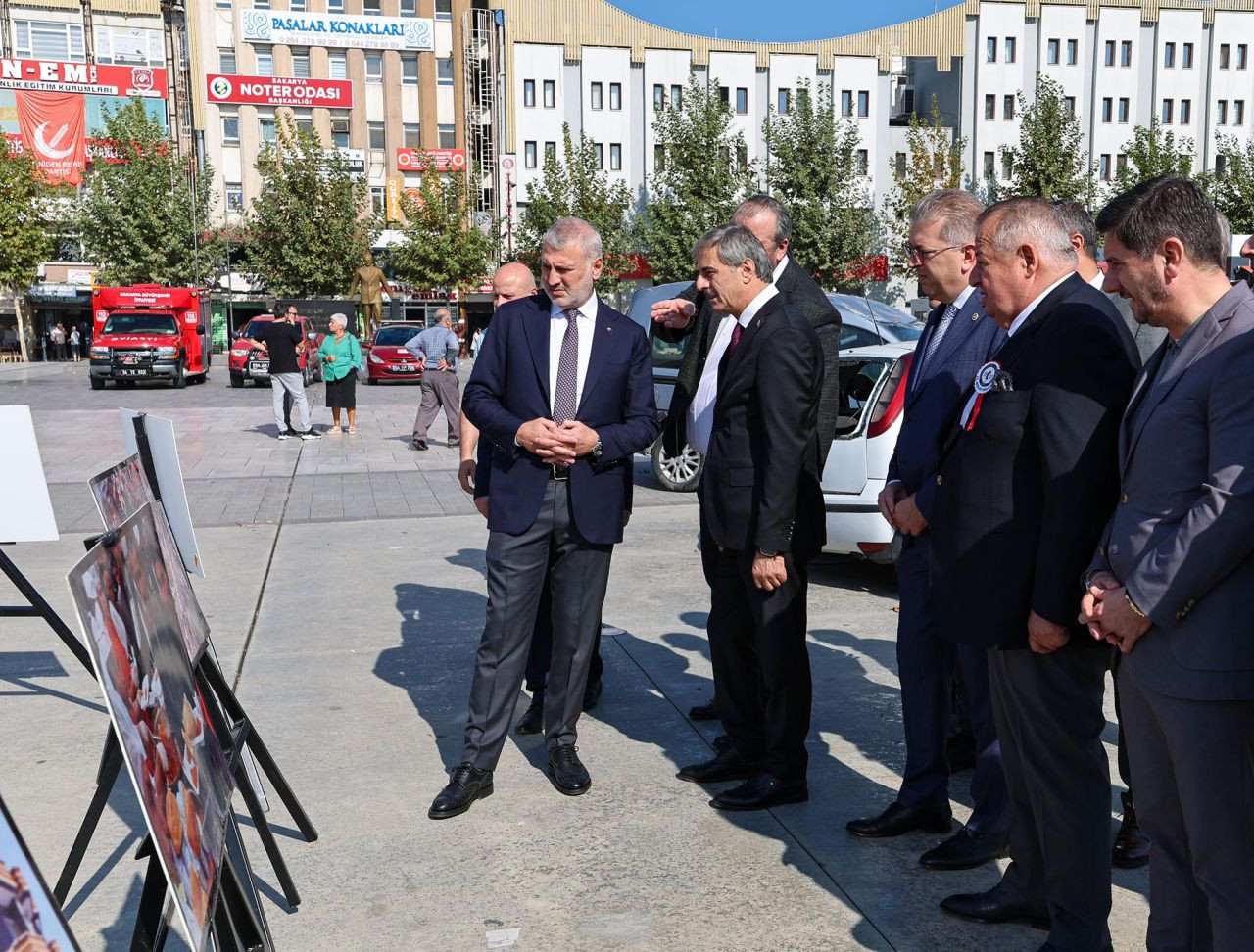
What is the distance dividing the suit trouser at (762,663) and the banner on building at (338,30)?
6319cm

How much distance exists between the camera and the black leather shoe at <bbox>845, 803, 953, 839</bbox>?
3.96 meters

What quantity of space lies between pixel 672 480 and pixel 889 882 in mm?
8814

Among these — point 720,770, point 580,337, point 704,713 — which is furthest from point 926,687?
point 580,337

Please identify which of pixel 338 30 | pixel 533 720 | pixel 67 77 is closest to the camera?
pixel 533 720

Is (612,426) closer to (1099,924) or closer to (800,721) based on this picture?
(800,721)

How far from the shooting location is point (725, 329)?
4.57 meters

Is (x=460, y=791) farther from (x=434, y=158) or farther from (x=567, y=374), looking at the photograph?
(x=434, y=158)

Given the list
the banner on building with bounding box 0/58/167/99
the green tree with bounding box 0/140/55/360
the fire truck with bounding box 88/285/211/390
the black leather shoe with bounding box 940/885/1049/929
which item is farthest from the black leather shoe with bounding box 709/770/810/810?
the banner on building with bounding box 0/58/167/99

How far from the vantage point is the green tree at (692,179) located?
4750 centimetres

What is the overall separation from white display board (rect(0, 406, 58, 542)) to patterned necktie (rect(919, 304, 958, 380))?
3.31 metres

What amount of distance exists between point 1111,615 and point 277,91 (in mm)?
63889

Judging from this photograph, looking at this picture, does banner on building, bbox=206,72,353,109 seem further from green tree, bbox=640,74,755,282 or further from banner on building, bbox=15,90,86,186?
green tree, bbox=640,74,755,282

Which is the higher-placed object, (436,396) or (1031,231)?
(1031,231)

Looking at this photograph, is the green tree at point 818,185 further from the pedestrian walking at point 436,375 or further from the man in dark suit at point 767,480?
the man in dark suit at point 767,480
